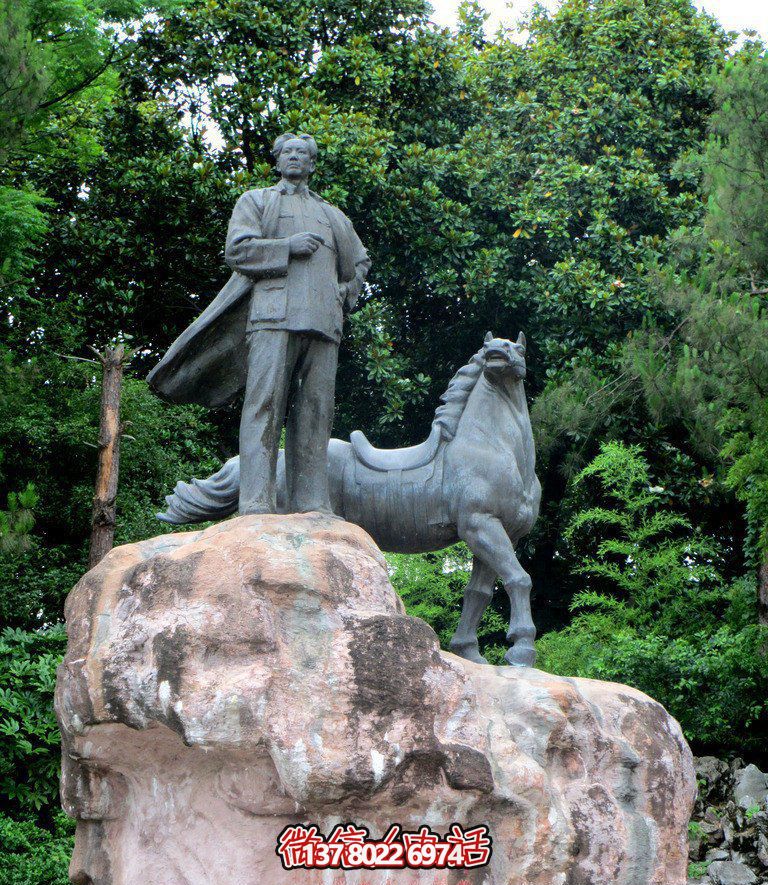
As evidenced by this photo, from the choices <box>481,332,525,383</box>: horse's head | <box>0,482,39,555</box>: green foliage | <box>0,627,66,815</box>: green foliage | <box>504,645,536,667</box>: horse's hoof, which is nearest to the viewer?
<box>504,645,536,667</box>: horse's hoof

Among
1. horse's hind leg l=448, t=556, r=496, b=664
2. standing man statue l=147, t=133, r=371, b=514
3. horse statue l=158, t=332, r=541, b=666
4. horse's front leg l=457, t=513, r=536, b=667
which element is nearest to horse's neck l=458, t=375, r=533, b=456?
horse statue l=158, t=332, r=541, b=666

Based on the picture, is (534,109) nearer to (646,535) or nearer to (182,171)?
(182,171)

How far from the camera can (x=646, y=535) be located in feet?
42.3

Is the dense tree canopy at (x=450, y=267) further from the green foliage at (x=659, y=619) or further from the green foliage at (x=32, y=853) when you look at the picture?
the green foliage at (x=32, y=853)

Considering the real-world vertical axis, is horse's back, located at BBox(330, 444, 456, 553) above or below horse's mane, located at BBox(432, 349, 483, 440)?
below

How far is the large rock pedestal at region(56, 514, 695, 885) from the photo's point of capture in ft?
15.9

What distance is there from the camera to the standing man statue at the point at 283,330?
6.11 m

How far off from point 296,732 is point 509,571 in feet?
6.34

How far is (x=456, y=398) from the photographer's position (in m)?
6.86

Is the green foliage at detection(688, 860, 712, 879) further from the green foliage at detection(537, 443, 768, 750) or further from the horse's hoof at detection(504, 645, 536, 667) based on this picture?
the horse's hoof at detection(504, 645, 536, 667)

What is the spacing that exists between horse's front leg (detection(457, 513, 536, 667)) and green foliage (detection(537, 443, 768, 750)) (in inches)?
202

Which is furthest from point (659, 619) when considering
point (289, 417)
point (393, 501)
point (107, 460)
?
point (289, 417)

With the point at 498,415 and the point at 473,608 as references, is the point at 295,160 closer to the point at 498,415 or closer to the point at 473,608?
the point at 498,415

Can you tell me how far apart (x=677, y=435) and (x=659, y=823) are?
8.87 metres
